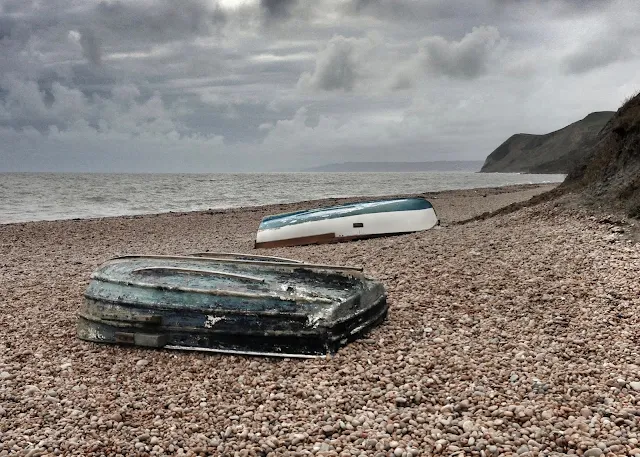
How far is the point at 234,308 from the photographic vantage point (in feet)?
19.5

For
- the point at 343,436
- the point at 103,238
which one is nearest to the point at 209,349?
the point at 343,436

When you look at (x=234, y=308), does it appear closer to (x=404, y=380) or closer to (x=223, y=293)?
(x=223, y=293)

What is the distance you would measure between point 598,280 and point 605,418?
3.95 metres

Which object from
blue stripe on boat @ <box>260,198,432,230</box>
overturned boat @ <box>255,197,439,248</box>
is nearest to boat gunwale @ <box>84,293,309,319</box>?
overturned boat @ <box>255,197,439,248</box>

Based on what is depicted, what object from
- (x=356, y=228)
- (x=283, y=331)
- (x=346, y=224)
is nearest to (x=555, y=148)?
(x=356, y=228)

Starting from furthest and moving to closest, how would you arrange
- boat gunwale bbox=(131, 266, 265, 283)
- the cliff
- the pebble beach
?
1. the cliff
2. boat gunwale bbox=(131, 266, 265, 283)
3. the pebble beach

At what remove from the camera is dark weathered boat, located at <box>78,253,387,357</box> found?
5859 millimetres

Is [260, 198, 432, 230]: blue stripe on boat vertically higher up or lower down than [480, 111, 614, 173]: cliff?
lower down

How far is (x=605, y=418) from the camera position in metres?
4.25

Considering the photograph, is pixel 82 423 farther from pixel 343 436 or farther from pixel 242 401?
pixel 343 436

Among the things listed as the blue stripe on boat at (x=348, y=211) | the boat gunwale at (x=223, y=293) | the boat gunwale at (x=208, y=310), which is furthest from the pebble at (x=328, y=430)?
the blue stripe on boat at (x=348, y=211)

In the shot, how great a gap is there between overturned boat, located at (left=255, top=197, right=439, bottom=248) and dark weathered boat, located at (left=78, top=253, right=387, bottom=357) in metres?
7.76

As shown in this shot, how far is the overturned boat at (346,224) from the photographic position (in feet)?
48.6

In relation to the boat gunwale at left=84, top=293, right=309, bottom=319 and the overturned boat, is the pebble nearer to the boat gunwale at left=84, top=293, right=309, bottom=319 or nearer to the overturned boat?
the boat gunwale at left=84, top=293, right=309, bottom=319
